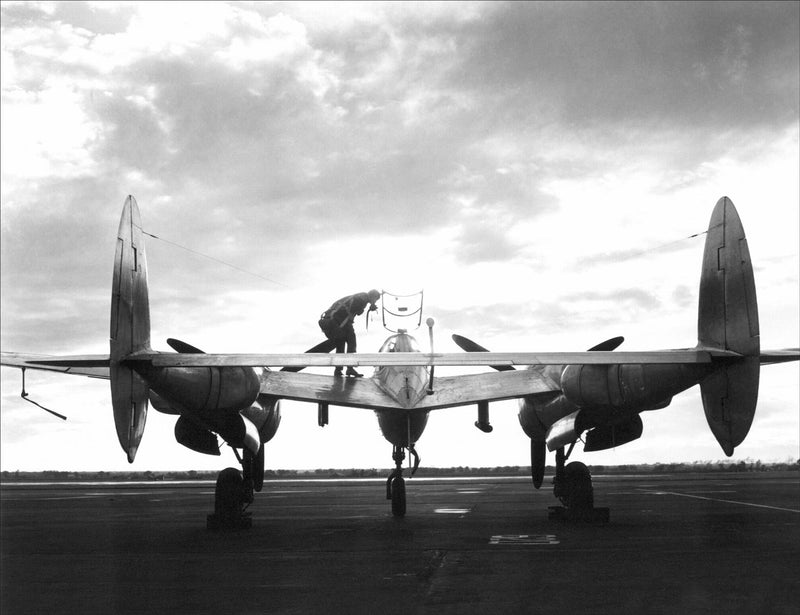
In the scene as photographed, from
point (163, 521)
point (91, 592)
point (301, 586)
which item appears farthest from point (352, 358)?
point (163, 521)

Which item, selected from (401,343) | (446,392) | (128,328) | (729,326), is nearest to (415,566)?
(128,328)

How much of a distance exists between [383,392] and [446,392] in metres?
1.40

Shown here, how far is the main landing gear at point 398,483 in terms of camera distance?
59.0 feet

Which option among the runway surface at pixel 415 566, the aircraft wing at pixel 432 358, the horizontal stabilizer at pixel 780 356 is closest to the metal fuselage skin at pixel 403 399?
the runway surface at pixel 415 566

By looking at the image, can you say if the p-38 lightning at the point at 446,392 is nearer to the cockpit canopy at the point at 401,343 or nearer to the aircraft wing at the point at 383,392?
the aircraft wing at the point at 383,392

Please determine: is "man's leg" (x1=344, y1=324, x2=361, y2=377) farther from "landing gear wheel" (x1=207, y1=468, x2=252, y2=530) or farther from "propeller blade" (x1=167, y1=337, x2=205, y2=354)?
"propeller blade" (x1=167, y1=337, x2=205, y2=354)

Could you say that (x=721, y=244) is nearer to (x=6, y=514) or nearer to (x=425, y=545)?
(x=425, y=545)

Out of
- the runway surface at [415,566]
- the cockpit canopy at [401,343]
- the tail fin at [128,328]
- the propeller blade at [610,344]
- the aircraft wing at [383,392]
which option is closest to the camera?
the runway surface at [415,566]

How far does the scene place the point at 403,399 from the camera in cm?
1788

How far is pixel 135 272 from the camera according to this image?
39.9 feet

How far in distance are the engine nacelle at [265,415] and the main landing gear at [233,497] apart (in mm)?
721

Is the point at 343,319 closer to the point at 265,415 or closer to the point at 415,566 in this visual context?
the point at 265,415

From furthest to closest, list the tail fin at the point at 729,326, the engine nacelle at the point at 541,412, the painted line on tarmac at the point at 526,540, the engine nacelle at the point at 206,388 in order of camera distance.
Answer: the engine nacelle at the point at 541,412
the engine nacelle at the point at 206,388
the painted line on tarmac at the point at 526,540
the tail fin at the point at 729,326

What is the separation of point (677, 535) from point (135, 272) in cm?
910
